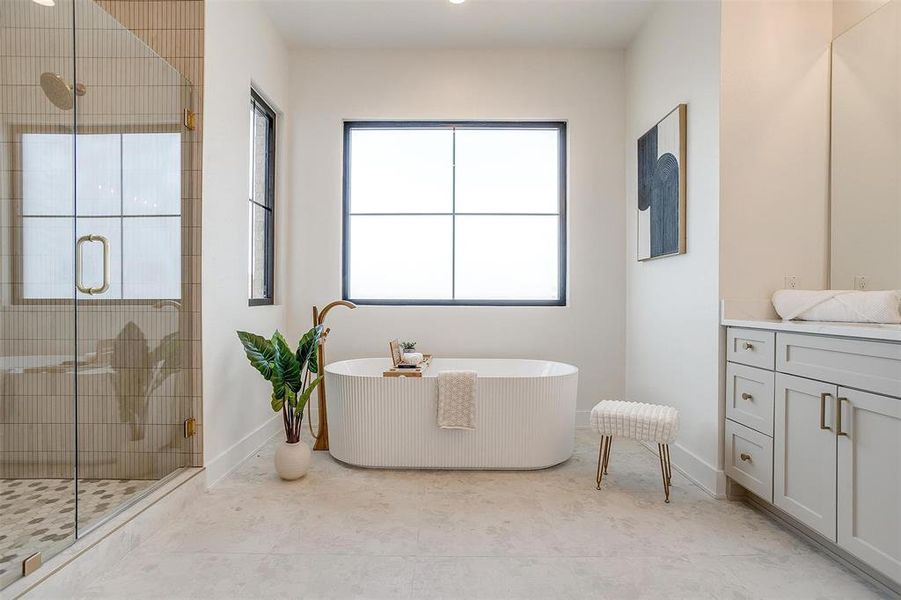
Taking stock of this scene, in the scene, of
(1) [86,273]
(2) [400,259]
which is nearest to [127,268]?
(1) [86,273]

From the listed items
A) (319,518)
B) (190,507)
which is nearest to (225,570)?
(319,518)

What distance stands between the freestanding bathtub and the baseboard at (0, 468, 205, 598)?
34.4 inches

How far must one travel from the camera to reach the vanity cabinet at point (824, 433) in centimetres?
158

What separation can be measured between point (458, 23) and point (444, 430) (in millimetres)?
2754

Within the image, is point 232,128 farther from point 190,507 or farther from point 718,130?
point 718,130

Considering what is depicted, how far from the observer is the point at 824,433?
5.97 ft

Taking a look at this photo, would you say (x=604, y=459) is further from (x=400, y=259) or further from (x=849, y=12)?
(x=849, y=12)

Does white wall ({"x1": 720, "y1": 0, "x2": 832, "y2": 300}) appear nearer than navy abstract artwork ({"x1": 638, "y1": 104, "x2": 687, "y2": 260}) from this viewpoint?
Yes

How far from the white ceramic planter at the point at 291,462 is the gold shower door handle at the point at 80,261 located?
122 cm

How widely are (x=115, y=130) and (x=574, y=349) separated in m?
3.12

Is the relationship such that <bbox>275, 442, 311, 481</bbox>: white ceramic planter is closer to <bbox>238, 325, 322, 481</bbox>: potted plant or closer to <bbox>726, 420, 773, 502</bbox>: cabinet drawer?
<bbox>238, 325, 322, 481</bbox>: potted plant

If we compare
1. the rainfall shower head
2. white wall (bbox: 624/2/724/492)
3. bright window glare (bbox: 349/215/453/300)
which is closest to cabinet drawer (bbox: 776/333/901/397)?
white wall (bbox: 624/2/724/492)

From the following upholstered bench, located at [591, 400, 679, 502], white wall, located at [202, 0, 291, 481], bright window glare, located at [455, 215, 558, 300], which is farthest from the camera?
bright window glare, located at [455, 215, 558, 300]

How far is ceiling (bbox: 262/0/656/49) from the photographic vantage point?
10.5ft
